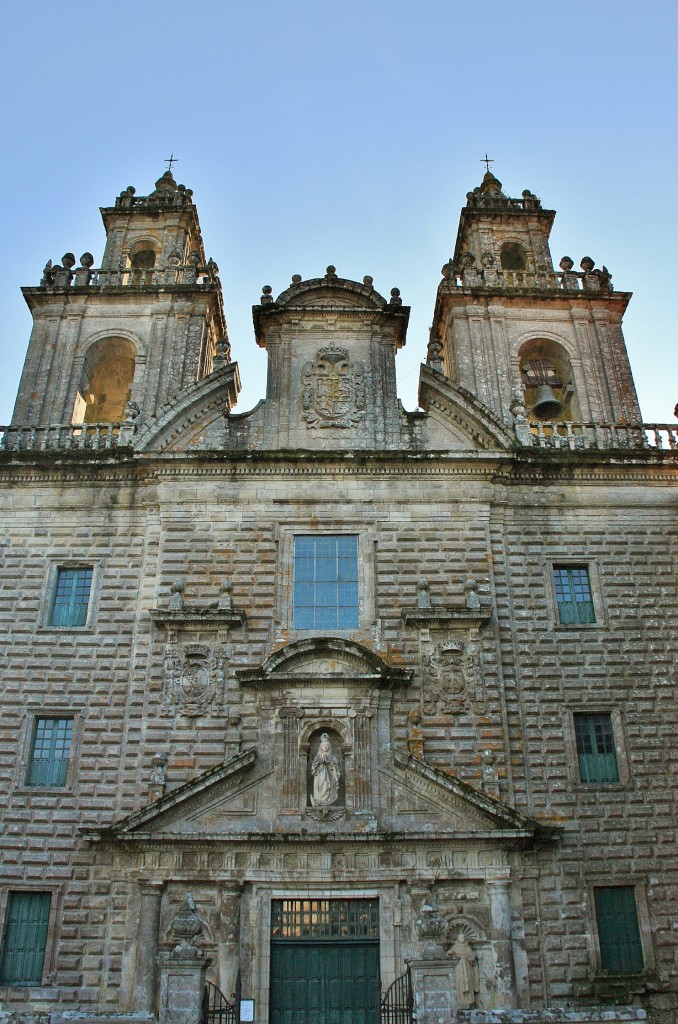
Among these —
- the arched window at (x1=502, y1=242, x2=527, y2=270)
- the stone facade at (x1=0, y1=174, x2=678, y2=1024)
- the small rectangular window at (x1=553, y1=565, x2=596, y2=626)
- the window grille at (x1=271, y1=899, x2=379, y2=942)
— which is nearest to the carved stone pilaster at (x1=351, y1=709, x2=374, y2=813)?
the stone facade at (x1=0, y1=174, x2=678, y2=1024)

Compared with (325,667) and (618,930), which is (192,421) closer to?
(325,667)

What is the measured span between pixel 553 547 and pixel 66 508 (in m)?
9.88

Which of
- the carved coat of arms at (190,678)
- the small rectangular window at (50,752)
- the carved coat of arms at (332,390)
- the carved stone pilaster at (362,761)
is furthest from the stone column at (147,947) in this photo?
the carved coat of arms at (332,390)

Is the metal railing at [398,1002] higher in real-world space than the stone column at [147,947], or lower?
lower

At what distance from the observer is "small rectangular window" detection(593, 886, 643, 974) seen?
48.3 ft

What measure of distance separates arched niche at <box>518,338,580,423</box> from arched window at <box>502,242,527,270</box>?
3.41 meters

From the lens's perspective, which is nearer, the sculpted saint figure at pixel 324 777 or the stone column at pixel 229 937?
the stone column at pixel 229 937

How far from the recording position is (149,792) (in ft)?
51.0

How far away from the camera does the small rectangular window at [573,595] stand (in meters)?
17.6

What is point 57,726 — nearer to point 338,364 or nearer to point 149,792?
point 149,792

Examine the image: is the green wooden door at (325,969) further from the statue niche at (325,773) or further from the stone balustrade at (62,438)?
the stone balustrade at (62,438)

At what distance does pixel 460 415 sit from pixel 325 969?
35.4ft

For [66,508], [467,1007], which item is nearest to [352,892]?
[467,1007]

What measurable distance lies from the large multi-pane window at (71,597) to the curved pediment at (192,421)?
2798mm
